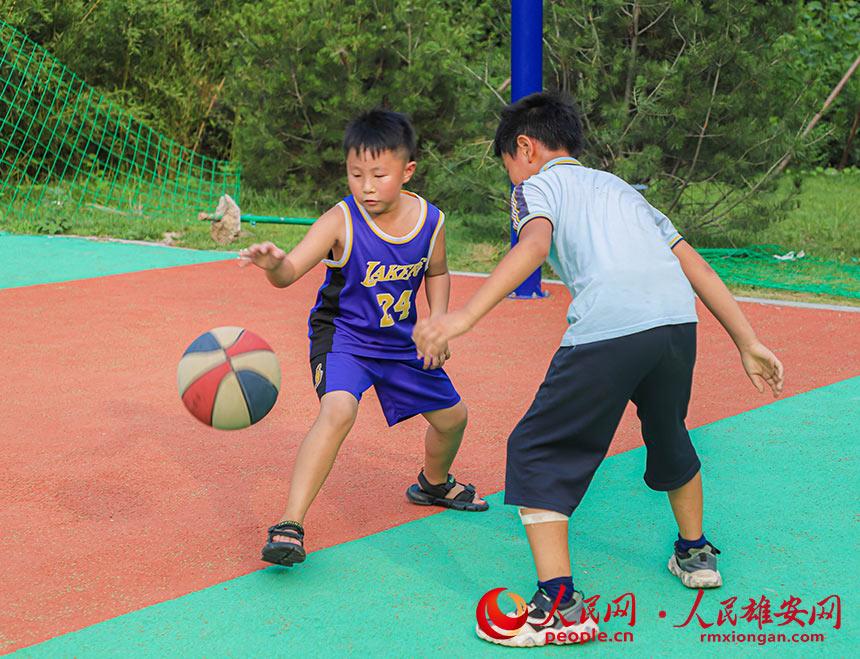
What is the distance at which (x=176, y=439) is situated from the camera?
5.09 metres

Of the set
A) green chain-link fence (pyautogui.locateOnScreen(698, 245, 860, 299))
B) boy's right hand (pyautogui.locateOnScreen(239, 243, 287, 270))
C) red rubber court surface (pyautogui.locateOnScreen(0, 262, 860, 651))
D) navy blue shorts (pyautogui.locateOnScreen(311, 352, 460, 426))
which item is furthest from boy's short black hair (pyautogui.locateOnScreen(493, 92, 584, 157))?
green chain-link fence (pyautogui.locateOnScreen(698, 245, 860, 299))

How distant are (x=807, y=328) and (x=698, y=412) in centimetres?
232

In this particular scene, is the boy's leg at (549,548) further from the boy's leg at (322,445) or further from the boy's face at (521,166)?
the boy's face at (521,166)

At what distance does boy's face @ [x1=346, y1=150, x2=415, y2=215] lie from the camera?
12.5ft

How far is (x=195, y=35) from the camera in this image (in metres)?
18.1

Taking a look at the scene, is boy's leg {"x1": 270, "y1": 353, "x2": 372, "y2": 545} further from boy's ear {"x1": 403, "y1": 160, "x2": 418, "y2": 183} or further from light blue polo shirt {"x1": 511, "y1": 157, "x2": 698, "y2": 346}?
light blue polo shirt {"x1": 511, "y1": 157, "x2": 698, "y2": 346}

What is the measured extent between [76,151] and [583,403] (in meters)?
15.2

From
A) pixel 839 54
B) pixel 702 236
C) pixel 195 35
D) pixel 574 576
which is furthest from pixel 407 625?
pixel 839 54

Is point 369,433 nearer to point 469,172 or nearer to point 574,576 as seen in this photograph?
point 574,576

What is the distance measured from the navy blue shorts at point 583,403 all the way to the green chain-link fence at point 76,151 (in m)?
12.4

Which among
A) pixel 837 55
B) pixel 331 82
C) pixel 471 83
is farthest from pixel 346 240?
pixel 837 55

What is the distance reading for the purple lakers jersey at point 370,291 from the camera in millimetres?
3885

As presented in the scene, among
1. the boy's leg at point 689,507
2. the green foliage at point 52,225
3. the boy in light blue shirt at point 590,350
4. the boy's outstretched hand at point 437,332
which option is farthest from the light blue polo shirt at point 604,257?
the green foliage at point 52,225

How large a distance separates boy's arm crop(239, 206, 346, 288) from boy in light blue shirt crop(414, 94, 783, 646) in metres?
0.77
